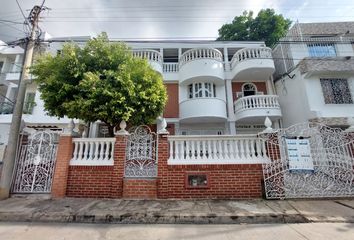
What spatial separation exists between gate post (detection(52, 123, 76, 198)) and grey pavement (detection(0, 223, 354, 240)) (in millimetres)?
1487

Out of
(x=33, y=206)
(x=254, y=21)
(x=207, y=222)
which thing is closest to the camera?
(x=207, y=222)

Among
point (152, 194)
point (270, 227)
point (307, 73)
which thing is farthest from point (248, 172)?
point (307, 73)

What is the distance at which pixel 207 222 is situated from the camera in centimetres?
423

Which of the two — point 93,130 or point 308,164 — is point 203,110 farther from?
point 93,130

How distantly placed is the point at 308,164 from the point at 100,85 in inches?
263

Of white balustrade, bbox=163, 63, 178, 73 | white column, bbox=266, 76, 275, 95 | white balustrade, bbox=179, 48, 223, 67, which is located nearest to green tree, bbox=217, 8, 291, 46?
white column, bbox=266, 76, 275, 95

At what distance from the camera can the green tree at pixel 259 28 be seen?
18.3 meters

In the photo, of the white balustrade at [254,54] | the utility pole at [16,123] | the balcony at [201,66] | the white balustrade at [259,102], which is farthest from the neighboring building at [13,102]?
the white balustrade at [254,54]

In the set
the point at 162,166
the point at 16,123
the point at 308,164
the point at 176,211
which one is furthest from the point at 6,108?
the point at 308,164

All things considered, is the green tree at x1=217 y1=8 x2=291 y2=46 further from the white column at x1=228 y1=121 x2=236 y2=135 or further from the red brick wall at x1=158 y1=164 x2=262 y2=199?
the red brick wall at x1=158 y1=164 x2=262 y2=199

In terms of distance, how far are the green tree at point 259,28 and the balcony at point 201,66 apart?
8904mm

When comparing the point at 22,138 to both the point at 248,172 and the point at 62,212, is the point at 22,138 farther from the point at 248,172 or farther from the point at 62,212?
the point at 248,172

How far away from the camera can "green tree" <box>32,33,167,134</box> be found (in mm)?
5988

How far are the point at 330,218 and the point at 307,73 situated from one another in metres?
8.94
